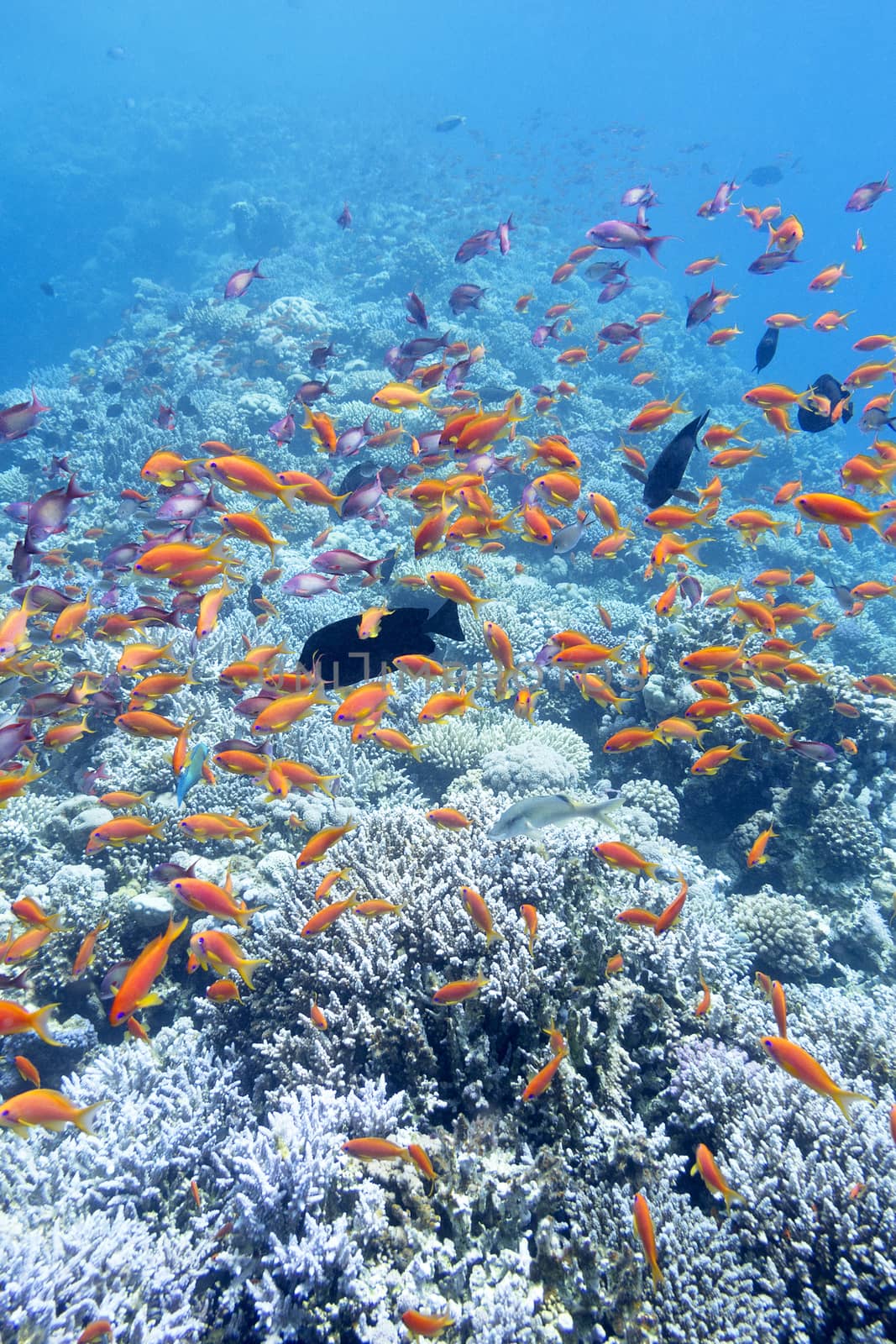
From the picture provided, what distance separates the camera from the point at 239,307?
21.5 metres

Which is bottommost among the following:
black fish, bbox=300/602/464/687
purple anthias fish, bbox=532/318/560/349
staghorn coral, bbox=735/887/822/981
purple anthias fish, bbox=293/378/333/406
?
staghorn coral, bbox=735/887/822/981

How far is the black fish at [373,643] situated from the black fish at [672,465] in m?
1.81

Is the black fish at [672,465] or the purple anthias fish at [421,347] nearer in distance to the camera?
the black fish at [672,465]

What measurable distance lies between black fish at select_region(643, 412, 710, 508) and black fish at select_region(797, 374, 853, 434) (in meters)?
2.08

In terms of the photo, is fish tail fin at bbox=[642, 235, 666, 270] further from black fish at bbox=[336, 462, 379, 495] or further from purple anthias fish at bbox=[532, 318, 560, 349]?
black fish at bbox=[336, 462, 379, 495]

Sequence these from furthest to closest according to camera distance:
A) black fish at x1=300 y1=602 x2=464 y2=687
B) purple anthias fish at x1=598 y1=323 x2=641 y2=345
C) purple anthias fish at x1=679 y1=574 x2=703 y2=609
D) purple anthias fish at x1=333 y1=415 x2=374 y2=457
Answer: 1. purple anthias fish at x1=598 y1=323 x2=641 y2=345
2. purple anthias fish at x1=679 y1=574 x2=703 y2=609
3. purple anthias fish at x1=333 y1=415 x2=374 y2=457
4. black fish at x1=300 y1=602 x2=464 y2=687

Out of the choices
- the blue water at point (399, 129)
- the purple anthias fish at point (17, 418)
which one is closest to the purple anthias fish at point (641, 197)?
the purple anthias fish at point (17, 418)

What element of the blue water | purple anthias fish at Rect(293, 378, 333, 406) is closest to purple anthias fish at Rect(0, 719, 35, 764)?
purple anthias fish at Rect(293, 378, 333, 406)

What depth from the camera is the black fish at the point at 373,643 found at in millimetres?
3670

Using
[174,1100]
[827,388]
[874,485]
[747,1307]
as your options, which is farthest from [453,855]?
[827,388]

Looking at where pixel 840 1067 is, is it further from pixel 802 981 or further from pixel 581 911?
pixel 581 911

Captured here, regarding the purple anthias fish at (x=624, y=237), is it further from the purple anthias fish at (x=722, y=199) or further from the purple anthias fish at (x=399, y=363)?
the purple anthias fish at (x=722, y=199)

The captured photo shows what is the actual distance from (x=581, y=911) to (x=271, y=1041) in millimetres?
2037

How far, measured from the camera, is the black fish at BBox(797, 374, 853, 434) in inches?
221
